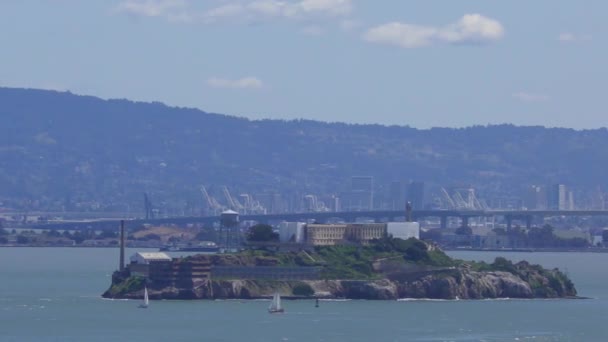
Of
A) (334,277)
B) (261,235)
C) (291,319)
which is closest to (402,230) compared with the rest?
(261,235)

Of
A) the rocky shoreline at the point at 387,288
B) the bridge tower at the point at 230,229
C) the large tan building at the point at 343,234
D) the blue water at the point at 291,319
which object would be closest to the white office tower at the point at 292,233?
the large tan building at the point at 343,234

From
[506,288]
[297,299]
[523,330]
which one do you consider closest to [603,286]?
[506,288]

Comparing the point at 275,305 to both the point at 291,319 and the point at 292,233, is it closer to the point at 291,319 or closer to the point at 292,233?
the point at 291,319

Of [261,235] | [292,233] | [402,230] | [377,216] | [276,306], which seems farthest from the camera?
[377,216]

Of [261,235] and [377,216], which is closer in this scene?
[261,235]

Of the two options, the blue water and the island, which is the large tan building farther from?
the blue water

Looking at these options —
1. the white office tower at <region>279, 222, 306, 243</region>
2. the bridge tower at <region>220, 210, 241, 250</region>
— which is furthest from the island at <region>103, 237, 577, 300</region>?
the bridge tower at <region>220, 210, 241, 250</region>

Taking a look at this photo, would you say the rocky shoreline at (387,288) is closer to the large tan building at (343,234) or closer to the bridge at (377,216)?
the large tan building at (343,234)
